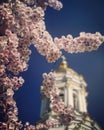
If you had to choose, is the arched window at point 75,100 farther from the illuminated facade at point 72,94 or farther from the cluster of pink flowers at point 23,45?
the cluster of pink flowers at point 23,45

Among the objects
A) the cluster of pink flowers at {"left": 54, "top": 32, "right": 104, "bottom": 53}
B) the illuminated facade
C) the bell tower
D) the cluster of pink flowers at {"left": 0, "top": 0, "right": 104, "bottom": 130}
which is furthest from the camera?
the bell tower

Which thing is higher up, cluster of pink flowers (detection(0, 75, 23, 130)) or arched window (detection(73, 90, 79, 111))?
arched window (detection(73, 90, 79, 111))

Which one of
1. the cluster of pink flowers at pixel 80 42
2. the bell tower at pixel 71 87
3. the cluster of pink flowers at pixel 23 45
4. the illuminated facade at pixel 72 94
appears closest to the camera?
the cluster of pink flowers at pixel 23 45

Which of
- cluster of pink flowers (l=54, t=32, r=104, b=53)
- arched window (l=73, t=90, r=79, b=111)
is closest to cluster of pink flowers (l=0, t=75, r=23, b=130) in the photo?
cluster of pink flowers (l=54, t=32, r=104, b=53)

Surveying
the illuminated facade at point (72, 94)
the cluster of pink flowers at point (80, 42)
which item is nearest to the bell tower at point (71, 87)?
the illuminated facade at point (72, 94)

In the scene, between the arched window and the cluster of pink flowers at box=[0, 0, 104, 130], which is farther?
the arched window

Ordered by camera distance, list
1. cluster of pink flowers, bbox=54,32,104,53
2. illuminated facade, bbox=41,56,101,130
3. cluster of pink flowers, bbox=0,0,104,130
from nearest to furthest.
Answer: cluster of pink flowers, bbox=0,0,104,130, cluster of pink flowers, bbox=54,32,104,53, illuminated facade, bbox=41,56,101,130

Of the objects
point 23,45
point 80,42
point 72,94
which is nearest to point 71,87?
point 72,94

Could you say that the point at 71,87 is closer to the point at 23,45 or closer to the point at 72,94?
the point at 72,94

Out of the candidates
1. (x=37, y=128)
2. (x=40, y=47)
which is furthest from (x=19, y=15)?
(x=37, y=128)

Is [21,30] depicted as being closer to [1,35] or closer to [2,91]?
Answer: [1,35]

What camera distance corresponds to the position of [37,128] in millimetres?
6363

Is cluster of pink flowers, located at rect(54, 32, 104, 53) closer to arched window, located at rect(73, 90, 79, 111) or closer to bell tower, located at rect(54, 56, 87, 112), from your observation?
bell tower, located at rect(54, 56, 87, 112)

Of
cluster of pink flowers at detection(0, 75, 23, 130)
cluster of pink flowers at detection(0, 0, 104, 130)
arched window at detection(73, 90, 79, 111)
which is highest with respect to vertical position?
arched window at detection(73, 90, 79, 111)
